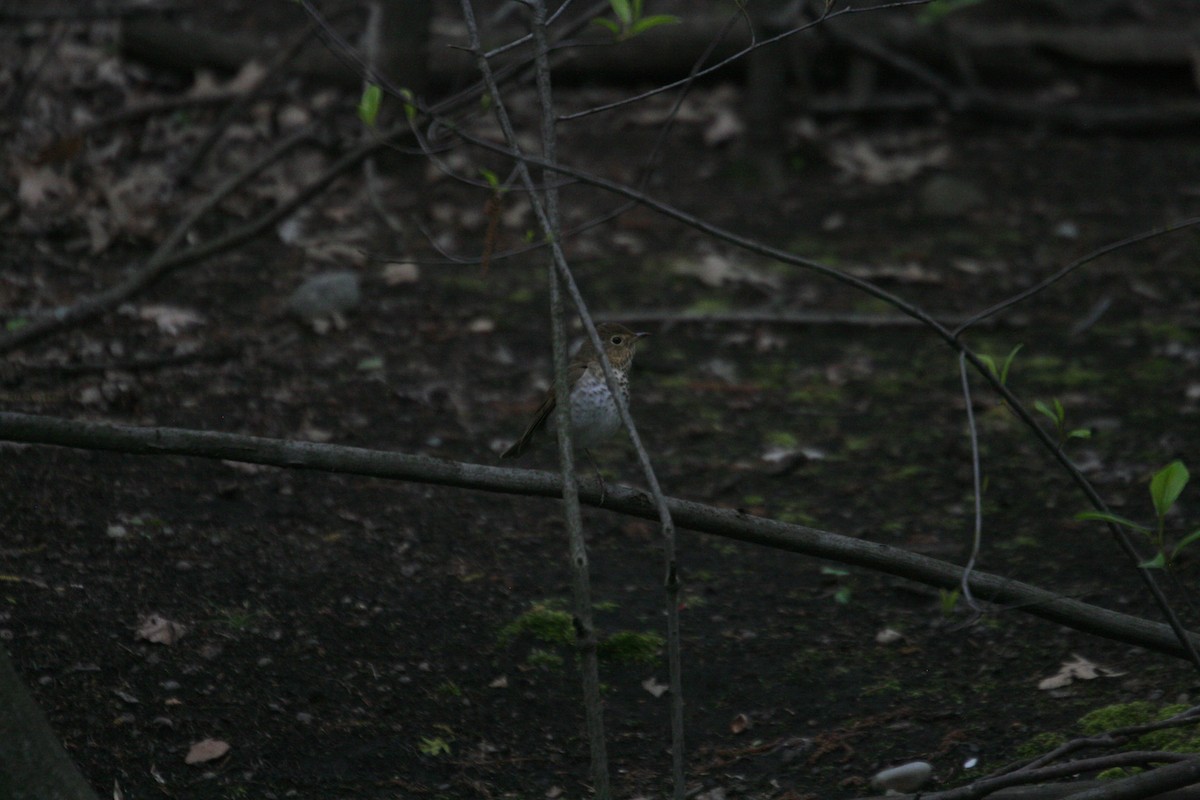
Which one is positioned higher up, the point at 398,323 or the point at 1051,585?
the point at 398,323

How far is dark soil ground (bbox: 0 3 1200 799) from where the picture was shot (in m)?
3.78

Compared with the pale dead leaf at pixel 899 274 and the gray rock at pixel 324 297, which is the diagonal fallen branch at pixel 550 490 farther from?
the pale dead leaf at pixel 899 274

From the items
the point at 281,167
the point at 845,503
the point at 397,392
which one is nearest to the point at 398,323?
the point at 397,392

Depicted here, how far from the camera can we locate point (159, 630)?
396 cm

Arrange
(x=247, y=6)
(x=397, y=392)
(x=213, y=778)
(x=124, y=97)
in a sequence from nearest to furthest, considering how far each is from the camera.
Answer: (x=213, y=778), (x=397, y=392), (x=124, y=97), (x=247, y=6)

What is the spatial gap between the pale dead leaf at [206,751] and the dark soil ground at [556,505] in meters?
0.03

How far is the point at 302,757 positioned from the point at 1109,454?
376cm

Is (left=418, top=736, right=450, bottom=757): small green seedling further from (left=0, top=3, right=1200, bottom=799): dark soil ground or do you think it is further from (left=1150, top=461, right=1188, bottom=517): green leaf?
(left=1150, top=461, right=1188, bottom=517): green leaf

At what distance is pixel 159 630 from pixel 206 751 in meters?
0.56

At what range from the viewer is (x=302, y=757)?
3.62 meters

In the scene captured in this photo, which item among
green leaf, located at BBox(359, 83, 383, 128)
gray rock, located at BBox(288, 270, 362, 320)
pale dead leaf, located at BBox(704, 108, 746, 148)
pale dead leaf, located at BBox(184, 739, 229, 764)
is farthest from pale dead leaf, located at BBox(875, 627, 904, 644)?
pale dead leaf, located at BBox(704, 108, 746, 148)

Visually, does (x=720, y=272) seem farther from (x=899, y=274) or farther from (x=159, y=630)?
Result: (x=159, y=630)

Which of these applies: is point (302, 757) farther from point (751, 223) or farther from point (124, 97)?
point (124, 97)

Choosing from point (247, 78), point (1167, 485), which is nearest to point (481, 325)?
point (247, 78)
